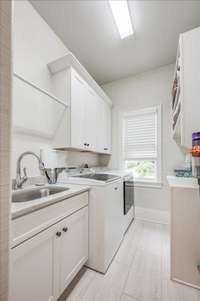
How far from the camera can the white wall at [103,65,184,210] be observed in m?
2.61

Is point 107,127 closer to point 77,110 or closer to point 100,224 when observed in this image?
point 77,110

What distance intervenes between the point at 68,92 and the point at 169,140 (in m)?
1.98

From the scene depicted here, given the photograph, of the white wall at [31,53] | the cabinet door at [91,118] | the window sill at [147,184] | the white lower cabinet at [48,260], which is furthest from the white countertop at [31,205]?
the window sill at [147,184]

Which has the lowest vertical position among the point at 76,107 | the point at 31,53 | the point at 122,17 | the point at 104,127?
the point at 104,127

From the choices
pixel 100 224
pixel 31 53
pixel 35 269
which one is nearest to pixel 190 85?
pixel 100 224

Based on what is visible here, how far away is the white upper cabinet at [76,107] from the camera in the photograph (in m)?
1.79

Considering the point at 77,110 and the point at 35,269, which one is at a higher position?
the point at 77,110

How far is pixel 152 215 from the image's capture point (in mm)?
2641

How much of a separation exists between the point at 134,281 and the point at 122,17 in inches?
117

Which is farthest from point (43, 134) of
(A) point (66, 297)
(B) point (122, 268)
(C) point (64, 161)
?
(B) point (122, 268)

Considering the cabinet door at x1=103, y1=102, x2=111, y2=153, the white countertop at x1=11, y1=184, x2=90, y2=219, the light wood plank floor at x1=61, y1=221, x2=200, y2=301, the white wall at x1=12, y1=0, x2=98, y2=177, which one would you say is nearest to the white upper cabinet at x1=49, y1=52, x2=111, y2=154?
the white wall at x1=12, y1=0, x2=98, y2=177

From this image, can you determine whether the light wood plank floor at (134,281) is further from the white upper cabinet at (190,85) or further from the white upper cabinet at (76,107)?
the white upper cabinet at (76,107)

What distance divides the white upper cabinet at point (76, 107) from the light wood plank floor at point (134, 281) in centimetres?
141

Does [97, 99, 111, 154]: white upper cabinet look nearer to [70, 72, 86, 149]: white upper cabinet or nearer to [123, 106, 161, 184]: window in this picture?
[123, 106, 161, 184]: window
